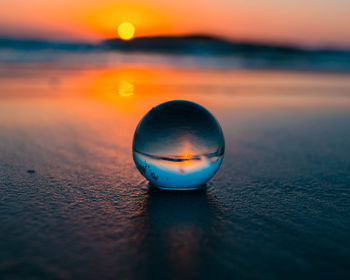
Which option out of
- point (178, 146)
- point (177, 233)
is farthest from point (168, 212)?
point (178, 146)

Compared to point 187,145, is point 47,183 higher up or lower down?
lower down

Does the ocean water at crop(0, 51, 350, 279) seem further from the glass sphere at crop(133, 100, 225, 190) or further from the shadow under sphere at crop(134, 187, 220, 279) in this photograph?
the glass sphere at crop(133, 100, 225, 190)

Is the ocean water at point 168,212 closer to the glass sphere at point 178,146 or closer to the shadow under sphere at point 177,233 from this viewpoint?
the shadow under sphere at point 177,233

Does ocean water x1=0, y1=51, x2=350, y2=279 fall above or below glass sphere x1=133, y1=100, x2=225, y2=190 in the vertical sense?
below

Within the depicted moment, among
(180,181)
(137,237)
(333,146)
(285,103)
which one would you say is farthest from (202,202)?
(285,103)

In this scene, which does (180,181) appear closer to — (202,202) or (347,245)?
(202,202)

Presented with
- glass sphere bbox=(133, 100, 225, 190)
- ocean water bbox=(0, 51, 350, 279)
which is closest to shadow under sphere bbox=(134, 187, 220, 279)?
ocean water bbox=(0, 51, 350, 279)

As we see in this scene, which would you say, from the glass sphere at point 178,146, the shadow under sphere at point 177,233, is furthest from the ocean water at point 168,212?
the glass sphere at point 178,146

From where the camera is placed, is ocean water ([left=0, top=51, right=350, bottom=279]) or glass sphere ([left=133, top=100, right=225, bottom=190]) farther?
glass sphere ([left=133, top=100, right=225, bottom=190])
